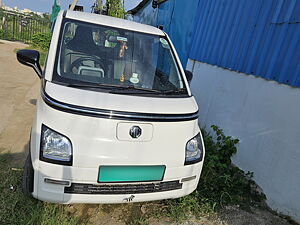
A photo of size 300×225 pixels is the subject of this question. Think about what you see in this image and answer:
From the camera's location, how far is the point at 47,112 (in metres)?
1.92

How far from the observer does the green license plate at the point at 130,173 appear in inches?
75.2

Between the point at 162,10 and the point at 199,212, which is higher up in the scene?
the point at 162,10

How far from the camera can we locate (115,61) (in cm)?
265

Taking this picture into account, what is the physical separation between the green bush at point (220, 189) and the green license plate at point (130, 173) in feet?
2.53

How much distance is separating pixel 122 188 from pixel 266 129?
2122 millimetres

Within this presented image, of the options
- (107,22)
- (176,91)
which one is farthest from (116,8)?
(176,91)

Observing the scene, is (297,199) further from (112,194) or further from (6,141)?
(6,141)

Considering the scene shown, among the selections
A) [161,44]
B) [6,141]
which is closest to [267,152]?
[161,44]

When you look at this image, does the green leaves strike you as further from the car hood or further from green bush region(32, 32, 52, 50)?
green bush region(32, 32, 52, 50)

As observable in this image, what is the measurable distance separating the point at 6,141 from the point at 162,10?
787 centimetres

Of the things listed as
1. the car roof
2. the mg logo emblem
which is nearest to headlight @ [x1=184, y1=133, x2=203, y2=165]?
the mg logo emblem

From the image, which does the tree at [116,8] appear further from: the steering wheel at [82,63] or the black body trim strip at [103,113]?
the black body trim strip at [103,113]

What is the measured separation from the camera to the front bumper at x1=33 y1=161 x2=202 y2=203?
1863 mm

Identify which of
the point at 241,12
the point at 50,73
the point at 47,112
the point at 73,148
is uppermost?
the point at 241,12
